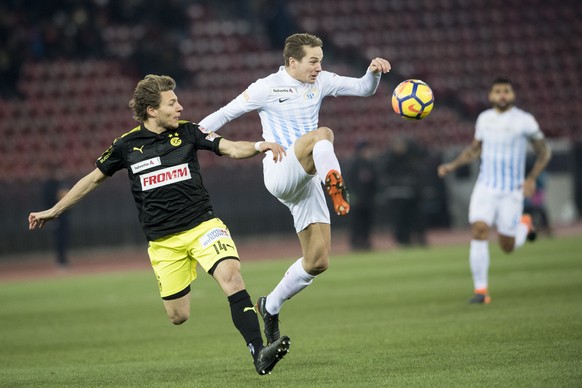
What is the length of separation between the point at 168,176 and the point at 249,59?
22.1 meters

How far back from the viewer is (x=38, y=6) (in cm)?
2747

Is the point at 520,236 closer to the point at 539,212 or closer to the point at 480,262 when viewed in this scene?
the point at 480,262

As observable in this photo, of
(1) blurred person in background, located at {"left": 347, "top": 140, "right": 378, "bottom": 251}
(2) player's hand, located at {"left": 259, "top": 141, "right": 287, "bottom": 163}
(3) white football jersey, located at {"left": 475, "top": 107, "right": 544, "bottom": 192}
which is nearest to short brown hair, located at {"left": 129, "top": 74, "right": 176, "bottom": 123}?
(2) player's hand, located at {"left": 259, "top": 141, "right": 287, "bottom": 163}

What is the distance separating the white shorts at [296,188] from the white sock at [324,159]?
1.48 ft

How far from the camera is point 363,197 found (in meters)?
23.6

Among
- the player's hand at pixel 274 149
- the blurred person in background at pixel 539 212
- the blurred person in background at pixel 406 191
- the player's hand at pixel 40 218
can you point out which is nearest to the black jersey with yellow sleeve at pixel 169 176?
the player's hand at pixel 274 149

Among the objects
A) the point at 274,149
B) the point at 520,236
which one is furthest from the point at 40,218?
the point at 520,236

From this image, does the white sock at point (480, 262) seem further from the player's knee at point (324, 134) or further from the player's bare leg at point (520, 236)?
the player's knee at point (324, 134)

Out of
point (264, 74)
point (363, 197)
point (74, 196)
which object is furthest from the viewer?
point (264, 74)

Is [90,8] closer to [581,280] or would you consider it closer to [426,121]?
[426,121]

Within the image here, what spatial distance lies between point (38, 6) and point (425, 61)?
37.1ft

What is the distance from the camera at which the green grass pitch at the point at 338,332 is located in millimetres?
7844

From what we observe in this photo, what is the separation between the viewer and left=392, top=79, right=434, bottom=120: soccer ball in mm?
9281

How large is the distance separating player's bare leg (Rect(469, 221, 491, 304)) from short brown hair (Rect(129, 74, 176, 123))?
5413 millimetres
